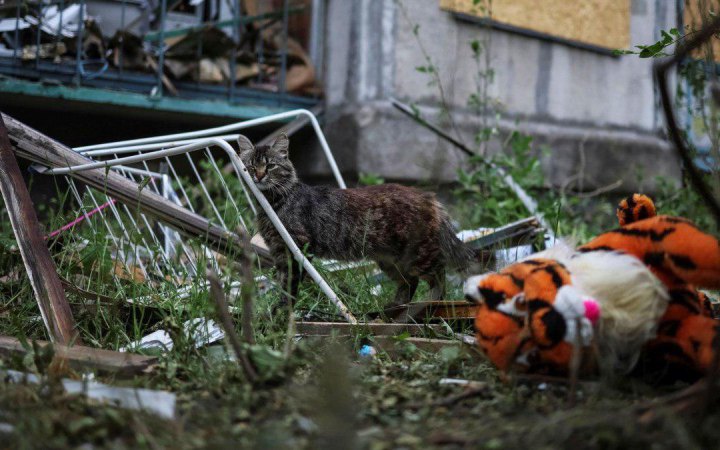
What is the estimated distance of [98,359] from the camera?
2.19m

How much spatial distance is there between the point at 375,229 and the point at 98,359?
1587 mm

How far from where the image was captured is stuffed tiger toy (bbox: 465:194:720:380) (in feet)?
6.31

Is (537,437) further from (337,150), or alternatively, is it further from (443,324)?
(337,150)

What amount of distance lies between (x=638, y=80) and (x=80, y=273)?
5514 mm

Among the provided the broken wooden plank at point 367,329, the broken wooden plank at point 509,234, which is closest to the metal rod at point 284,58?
the broken wooden plank at point 509,234

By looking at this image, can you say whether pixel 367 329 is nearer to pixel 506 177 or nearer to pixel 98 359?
pixel 98 359

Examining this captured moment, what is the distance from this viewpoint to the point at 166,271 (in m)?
3.50

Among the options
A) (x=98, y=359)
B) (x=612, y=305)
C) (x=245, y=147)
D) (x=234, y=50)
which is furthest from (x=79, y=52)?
(x=612, y=305)

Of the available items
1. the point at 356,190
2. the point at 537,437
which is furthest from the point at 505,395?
the point at 356,190

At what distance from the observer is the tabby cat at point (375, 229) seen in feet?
11.5

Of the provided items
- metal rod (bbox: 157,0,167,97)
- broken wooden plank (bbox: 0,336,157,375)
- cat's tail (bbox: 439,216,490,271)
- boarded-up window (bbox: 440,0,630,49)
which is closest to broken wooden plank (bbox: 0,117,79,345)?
broken wooden plank (bbox: 0,336,157,375)

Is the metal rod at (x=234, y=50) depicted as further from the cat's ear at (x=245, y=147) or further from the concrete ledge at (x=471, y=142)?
the cat's ear at (x=245, y=147)

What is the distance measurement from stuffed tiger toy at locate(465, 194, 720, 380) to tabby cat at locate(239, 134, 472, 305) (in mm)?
1387

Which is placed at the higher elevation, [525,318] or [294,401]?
[525,318]
